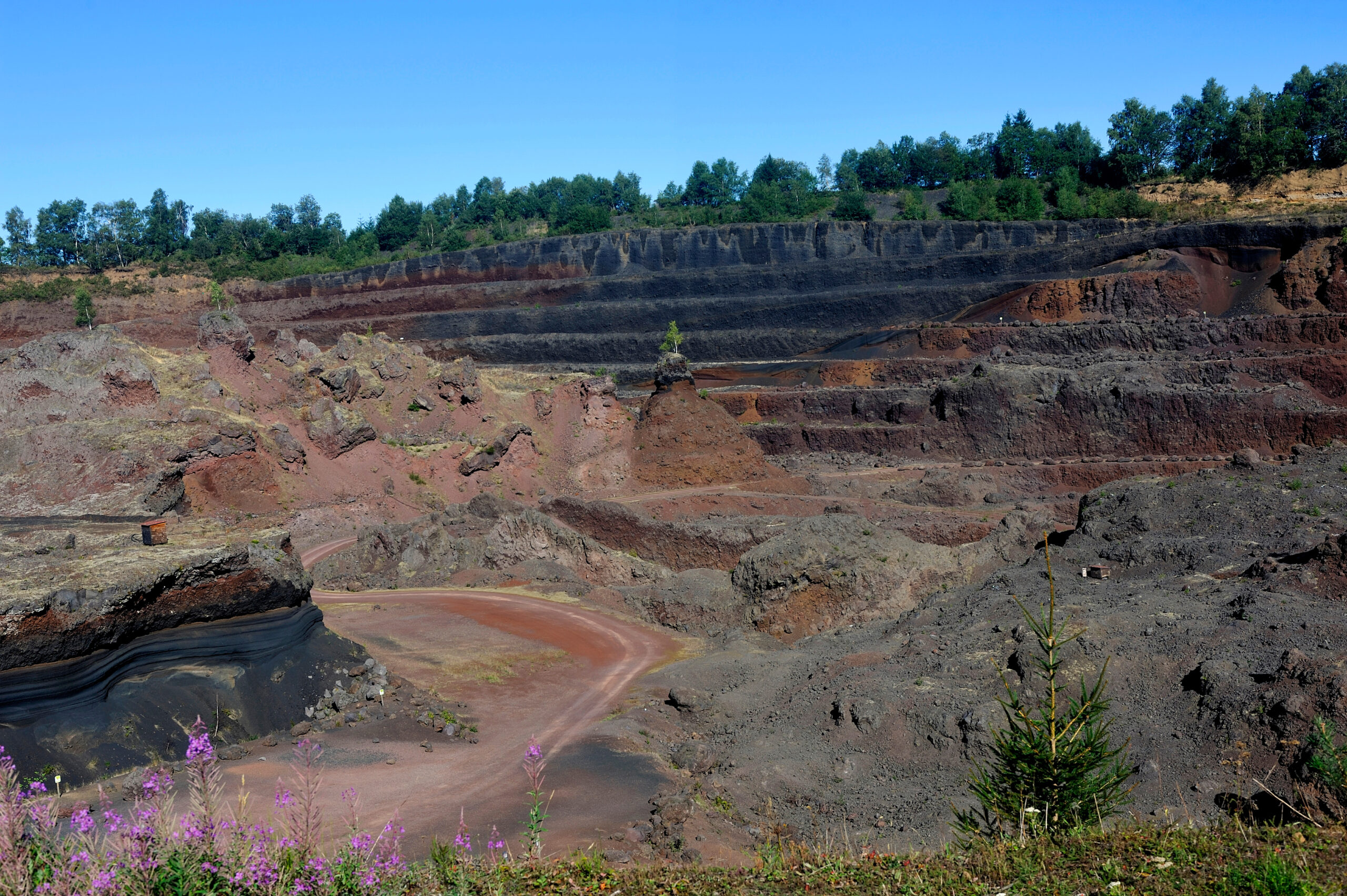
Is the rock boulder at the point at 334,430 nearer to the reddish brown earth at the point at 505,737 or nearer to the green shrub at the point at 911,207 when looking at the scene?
the reddish brown earth at the point at 505,737

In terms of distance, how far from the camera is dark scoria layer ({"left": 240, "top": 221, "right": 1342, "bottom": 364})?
5000 centimetres

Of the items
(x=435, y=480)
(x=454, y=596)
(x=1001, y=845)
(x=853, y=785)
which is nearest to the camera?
(x=1001, y=845)

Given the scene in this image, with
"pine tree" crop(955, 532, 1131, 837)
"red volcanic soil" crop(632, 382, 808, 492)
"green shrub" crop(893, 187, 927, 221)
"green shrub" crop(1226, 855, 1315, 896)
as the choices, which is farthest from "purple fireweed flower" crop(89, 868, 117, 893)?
"green shrub" crop(893, 187, 927, 221)

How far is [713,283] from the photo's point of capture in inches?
2383

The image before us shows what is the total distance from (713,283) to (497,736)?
5036cm

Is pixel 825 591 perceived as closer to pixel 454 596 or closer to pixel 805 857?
pixel 454 596

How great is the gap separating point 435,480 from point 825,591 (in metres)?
15.5

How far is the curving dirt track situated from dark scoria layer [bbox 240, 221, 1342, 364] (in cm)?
3370

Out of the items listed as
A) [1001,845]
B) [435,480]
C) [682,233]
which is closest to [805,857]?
[1001,845]

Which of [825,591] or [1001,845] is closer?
[1001,845]

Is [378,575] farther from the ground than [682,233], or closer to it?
closer to it

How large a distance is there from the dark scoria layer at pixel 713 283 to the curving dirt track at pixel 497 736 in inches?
1327

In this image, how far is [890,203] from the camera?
73938 mm

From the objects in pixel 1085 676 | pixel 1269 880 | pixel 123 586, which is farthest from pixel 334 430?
pixel 1269 880
